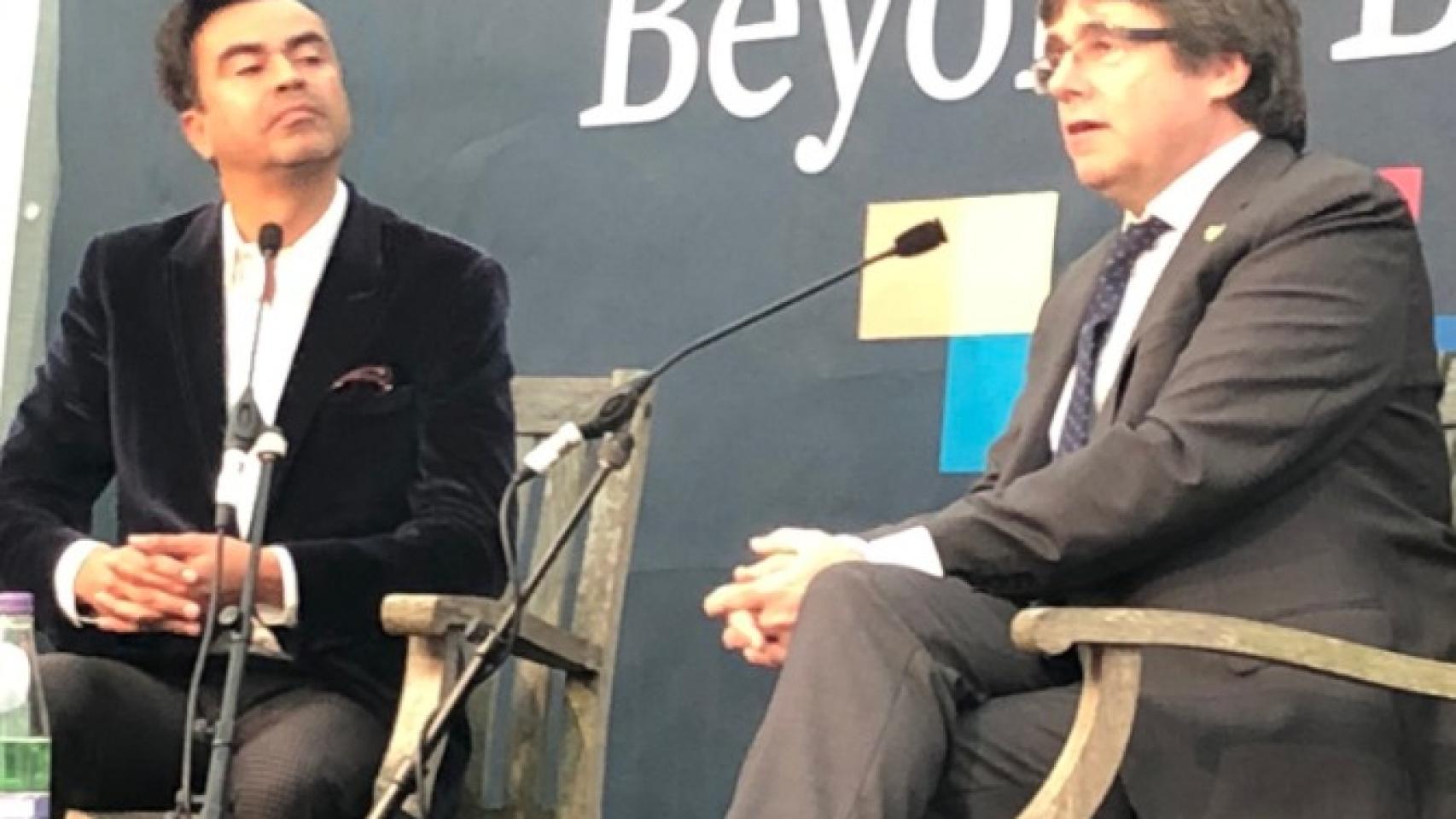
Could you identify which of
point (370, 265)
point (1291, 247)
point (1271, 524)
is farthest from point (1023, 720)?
point (370, 265)

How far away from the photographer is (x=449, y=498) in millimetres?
2680

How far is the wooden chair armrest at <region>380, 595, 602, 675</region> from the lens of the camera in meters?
2.34

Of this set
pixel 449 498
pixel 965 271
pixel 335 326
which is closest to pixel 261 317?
pixel 335 326

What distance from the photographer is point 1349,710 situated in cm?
193

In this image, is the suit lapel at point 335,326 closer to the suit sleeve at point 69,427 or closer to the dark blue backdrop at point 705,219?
the suit sleeve at point 69,427

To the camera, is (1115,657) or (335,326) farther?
(335,326)

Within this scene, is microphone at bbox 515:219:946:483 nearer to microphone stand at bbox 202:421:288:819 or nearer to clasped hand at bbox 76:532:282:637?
microphone stand at bbox 202:421:288:819

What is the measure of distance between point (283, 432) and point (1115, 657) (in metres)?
1.19

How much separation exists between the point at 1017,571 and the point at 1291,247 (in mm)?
353

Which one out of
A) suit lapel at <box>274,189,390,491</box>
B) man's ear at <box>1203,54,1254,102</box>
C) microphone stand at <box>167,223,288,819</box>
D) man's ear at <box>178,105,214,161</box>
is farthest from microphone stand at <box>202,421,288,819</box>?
man's ear at <box>1203,54,1254,102</box>

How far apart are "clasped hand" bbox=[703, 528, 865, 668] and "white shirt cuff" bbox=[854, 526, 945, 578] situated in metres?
0.02

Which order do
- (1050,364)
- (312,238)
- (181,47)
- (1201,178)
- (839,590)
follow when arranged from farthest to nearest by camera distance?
(181,47), (312,238), (1050,364), (1201,178), (839,590)

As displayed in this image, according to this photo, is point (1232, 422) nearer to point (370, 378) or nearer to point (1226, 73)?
point (1226, 73)

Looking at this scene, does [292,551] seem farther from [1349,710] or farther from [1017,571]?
[1349,710]
